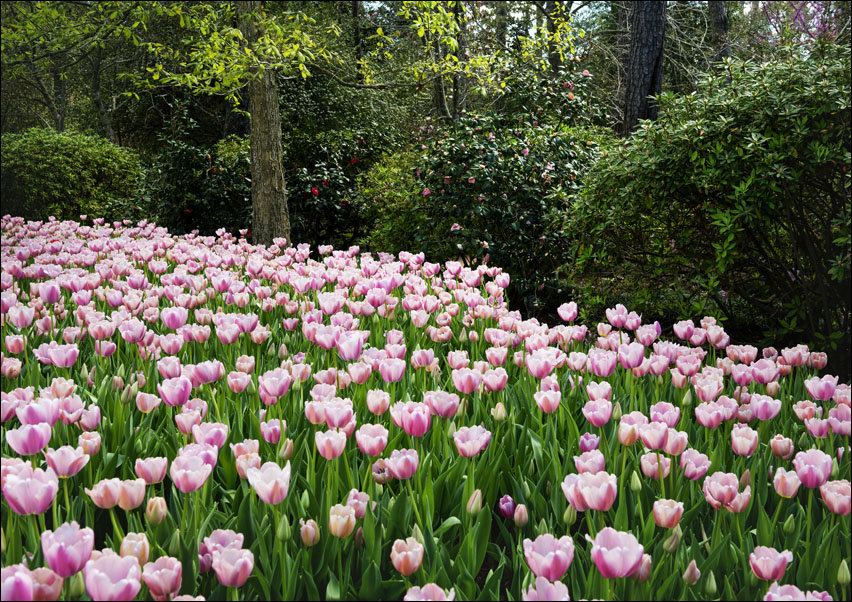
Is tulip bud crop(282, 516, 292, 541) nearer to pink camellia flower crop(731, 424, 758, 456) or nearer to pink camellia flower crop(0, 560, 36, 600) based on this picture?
pink camellia flower crop(0, 560, 36, 600)

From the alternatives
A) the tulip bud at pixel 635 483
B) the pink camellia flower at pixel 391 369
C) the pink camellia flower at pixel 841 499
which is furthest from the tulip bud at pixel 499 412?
the pink camellia flower at pixel 841 499

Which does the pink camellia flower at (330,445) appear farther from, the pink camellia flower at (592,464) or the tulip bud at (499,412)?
the tulip bud at (499,412)

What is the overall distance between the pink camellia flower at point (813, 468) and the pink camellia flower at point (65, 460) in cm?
167

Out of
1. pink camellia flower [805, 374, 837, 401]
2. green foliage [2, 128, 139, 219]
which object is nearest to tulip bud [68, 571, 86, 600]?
pink camellia flower [805, 374, 837, 401]

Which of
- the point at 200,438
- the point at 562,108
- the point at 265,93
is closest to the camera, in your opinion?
the point at 200,438

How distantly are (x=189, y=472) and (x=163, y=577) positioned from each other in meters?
0.30

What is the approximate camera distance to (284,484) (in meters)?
1.49

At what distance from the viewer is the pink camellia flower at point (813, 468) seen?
5.49 ft

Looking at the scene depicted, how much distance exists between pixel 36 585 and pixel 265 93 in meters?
7.36

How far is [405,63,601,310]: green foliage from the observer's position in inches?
292

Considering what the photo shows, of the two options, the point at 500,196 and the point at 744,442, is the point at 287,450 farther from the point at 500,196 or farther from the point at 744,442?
the point at 500,196

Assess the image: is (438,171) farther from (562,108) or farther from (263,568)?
(263,568)

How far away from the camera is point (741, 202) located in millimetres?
4191

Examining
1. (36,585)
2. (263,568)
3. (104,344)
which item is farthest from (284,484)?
(104,344)
